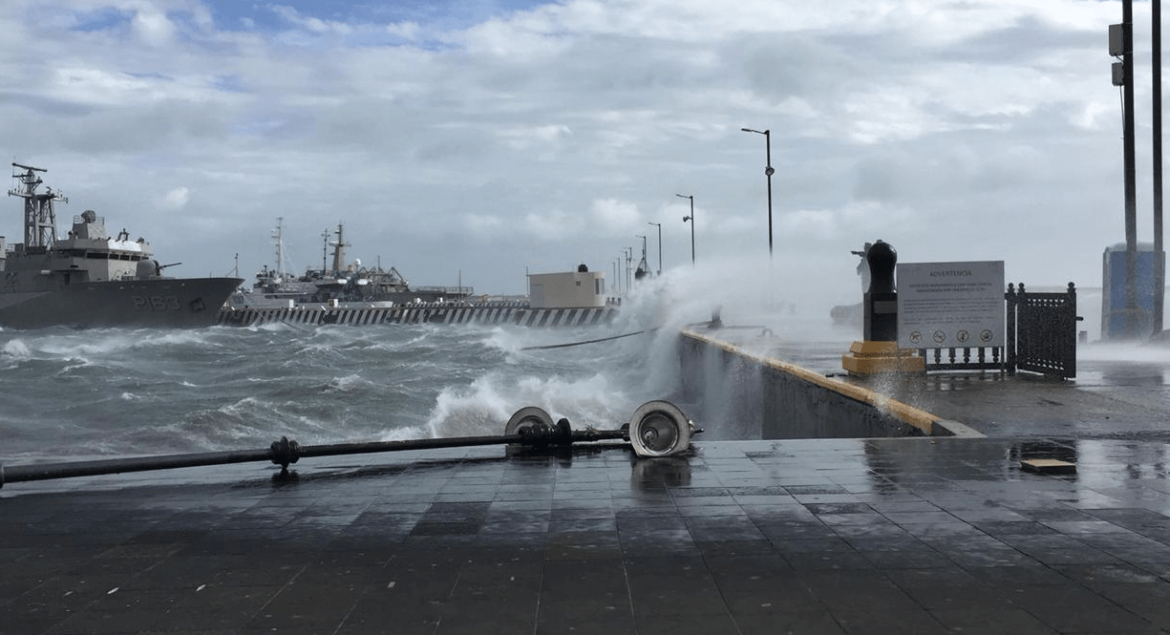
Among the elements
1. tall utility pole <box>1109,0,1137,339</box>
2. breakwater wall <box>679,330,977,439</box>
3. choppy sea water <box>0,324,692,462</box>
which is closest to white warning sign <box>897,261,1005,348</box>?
breakwater wall <box>679,330,977,439</box>

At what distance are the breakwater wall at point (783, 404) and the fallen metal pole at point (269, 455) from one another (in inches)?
119

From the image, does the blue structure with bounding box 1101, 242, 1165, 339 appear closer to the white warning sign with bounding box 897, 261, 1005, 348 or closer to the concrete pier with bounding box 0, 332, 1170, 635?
the white warning sign with bounding box 897, 261, 1005, 348

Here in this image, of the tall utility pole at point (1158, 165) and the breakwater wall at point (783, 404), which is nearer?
the breakwater wall at point (783, 404)

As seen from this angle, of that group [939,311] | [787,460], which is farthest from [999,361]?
[787,460]

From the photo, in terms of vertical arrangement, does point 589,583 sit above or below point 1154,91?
below

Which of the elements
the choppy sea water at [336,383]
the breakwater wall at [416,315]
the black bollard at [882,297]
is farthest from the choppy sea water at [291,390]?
the breakwater wall at [416,315]

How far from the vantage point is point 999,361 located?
1445 cm

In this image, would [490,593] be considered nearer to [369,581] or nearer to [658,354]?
[369,581]

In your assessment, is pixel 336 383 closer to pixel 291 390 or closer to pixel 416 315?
pixel 291 390

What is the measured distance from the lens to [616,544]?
5027mm

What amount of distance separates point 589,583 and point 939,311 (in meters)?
10.7

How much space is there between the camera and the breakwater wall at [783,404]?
998cm

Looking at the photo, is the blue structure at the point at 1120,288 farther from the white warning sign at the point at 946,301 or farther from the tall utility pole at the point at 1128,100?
the white warning sign at the point at 946,301

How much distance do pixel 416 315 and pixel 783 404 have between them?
6778cm
